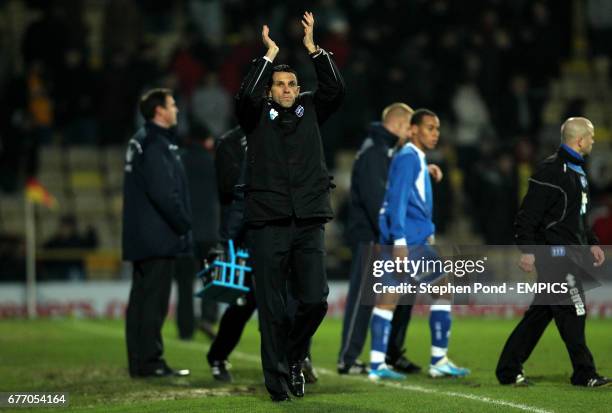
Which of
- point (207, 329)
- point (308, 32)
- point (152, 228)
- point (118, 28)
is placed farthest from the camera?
point (118, 28)

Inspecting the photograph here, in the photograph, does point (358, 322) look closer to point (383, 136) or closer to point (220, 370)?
point (220, 370)

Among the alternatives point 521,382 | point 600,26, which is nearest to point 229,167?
point 521,382

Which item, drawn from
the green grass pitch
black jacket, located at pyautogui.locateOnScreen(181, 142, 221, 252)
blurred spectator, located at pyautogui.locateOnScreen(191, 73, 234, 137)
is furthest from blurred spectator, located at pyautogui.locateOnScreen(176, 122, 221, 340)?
blurred spectator, located at pyautogui.locateOnScreen(191, 73, 234, 137)

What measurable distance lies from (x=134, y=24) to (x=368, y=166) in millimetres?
13409

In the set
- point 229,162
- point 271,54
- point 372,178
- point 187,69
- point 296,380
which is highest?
point 187,69

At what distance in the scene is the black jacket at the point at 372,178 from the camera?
39.3 ft

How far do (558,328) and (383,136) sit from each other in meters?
2.68

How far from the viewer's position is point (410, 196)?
11.3 m

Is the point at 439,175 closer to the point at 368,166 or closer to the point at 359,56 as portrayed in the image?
the point at 368,166

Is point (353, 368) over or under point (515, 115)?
under

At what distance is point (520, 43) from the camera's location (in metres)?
23.6

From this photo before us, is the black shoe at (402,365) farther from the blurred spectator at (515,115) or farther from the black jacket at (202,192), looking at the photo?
the blurred spectator at (515,115)

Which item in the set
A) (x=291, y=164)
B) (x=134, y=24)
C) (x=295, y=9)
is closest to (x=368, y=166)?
(x=291, y=164)

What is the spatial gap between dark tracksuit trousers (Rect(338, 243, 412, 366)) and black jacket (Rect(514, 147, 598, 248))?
81.3 inches
